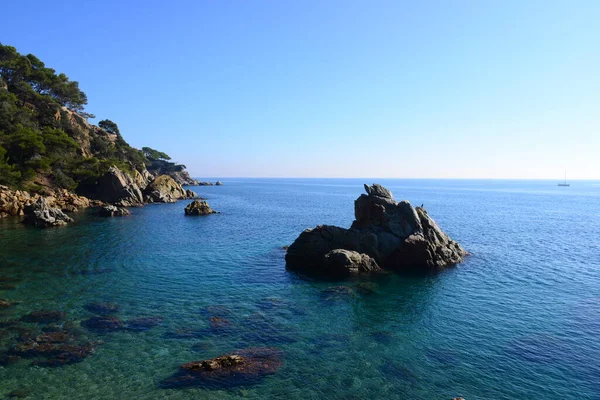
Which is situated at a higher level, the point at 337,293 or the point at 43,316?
the point at 43,316

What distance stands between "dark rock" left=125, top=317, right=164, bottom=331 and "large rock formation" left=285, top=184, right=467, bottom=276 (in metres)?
19.9

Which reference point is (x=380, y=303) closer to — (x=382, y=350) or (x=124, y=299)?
(x=382, y=350)

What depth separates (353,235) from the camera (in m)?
46.8

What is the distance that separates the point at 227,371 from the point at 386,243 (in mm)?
30777

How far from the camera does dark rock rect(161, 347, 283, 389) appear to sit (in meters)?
19.1

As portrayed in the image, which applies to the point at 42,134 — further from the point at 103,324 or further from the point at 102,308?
the point at 103,324

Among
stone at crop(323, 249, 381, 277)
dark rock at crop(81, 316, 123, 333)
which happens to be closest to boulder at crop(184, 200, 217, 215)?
stone at crop(323, 249, 381, 277)

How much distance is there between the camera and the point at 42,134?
9038 cm

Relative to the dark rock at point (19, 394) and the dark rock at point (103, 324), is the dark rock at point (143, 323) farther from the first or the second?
the dark rock at point (19, 394)

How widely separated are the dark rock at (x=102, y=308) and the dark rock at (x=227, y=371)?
1146cm

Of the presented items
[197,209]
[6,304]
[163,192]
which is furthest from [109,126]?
[6,304]

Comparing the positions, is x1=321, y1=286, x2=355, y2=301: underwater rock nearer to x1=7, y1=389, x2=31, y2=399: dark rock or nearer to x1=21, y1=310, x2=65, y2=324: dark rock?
x1=21, y1=310, x2=65, y2=324: dark rock

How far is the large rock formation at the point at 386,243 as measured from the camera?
1790 inches

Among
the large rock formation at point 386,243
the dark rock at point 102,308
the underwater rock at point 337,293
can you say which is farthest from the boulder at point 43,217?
the underwater rock at point 337,293
